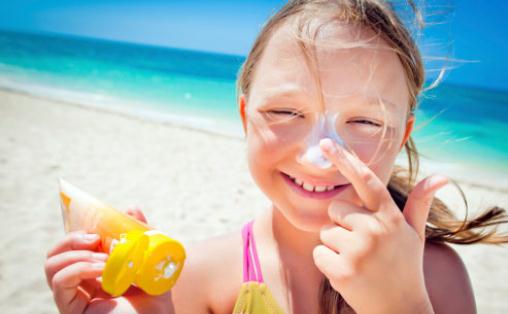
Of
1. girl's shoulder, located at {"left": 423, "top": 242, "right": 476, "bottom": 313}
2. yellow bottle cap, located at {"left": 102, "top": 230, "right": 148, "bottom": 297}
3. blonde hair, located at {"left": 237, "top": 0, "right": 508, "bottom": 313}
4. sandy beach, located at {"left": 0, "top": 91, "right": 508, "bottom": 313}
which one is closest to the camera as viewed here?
yellow bottle cap, located at {"left": 102, "top": 230, "right": 148, "bottom": 297}

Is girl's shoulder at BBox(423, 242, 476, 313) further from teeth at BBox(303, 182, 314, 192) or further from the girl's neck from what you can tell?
teeth at BBox(303, 182, 314, 192)

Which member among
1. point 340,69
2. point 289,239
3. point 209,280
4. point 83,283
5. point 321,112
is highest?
point 340,69

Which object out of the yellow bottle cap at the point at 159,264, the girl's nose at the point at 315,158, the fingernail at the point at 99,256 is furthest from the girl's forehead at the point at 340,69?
the fingernail at the point at 99,256

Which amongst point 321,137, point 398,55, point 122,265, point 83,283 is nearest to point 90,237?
point 83,283

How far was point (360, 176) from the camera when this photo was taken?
2.72ft

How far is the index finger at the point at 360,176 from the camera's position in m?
0.83

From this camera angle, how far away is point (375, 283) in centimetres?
87

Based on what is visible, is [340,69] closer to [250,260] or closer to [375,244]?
[375,244]

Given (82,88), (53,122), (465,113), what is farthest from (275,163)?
(465,113)

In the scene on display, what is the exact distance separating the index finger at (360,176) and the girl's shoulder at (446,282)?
757mm

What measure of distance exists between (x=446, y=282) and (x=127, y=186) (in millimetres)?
4391

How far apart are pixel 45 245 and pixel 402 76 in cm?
336

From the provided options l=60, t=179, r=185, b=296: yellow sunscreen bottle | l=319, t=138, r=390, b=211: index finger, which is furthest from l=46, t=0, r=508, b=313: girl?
l=60, t=179, r=185, b=296: yellow sunscreen bottle

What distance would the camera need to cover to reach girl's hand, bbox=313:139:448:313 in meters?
0.84
